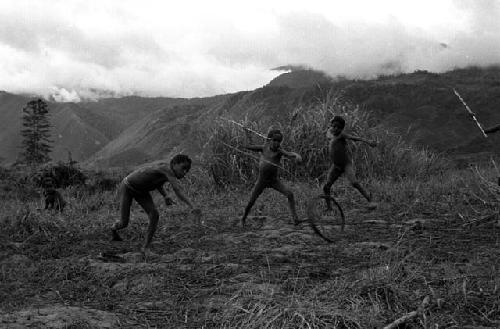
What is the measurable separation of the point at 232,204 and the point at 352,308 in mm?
6678

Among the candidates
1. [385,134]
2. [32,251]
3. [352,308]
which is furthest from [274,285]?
[385,134]

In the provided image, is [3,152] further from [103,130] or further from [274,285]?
[274,285]

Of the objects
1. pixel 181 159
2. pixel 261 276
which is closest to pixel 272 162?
pixel 181 159

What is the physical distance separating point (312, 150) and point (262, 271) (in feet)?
26.3

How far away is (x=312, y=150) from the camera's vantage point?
1298cm

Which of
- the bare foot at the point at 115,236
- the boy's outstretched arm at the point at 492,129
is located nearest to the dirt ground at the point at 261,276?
the bare foot at the point at 115,236

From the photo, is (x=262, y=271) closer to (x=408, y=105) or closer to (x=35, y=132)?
(x=35, y=132)

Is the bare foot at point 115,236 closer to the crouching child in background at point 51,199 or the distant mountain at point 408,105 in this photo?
the crouching child in background at point 51,199

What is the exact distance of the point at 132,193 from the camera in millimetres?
6637

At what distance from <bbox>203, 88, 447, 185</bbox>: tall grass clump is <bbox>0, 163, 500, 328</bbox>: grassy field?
3652mm

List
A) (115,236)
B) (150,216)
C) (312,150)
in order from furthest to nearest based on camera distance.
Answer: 1. (312,150)
2. (115,236)
3. (150,216)

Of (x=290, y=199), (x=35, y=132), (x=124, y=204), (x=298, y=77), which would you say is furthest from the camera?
(x=298, y=77)

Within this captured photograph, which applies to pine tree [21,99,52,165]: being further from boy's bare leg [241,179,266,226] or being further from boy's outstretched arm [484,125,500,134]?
boy's outstretched arm [484,125,500,134]

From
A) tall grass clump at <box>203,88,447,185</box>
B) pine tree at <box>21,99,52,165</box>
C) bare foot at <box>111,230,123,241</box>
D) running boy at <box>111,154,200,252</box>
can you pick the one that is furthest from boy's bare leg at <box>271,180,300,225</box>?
pine tree at <box>21,99,52,165</box>
